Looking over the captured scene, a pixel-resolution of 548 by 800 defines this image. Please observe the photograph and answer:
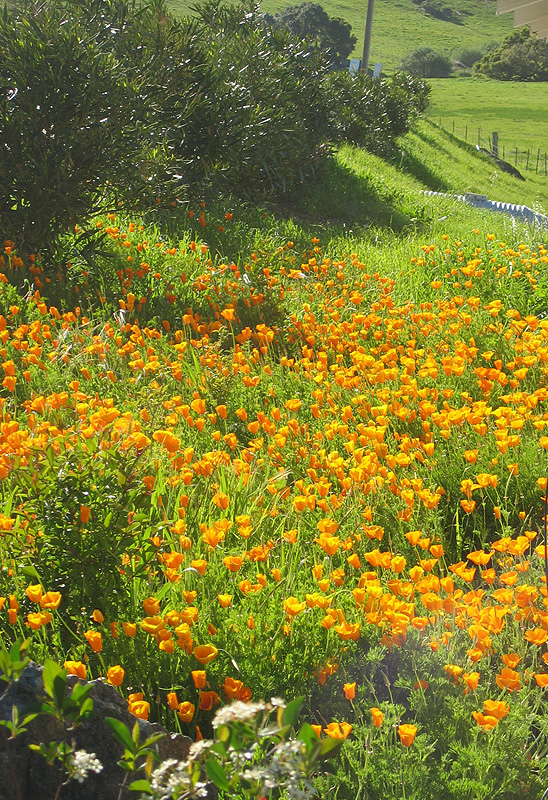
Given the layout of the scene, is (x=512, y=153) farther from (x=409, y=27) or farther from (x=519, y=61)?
(x=409, y=27)

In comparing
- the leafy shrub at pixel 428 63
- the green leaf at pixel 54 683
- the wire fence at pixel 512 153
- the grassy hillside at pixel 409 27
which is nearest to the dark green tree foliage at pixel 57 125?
the green leaf at pixel 54 683

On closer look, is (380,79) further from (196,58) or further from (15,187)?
(15,187)

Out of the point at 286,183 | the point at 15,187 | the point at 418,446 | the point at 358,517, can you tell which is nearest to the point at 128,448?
the point at 358,517

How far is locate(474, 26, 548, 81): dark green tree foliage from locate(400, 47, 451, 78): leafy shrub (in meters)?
4.54

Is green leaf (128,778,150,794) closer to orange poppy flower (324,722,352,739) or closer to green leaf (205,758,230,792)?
green leaf (205,758,230,792)

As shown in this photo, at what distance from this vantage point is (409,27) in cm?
10756

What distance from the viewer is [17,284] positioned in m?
5.81

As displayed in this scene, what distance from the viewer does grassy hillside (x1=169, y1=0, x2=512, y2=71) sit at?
97250mm

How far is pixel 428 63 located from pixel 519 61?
11.5 m

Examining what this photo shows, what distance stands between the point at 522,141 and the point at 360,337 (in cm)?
4893

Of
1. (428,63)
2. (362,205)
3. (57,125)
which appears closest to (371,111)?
(362,205)

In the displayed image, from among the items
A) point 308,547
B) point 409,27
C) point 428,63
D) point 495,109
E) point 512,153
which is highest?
point 409,27

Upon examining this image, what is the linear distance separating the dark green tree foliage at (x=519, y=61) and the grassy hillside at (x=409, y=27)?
10318 millimetres

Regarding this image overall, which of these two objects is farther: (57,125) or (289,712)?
(57,125)
